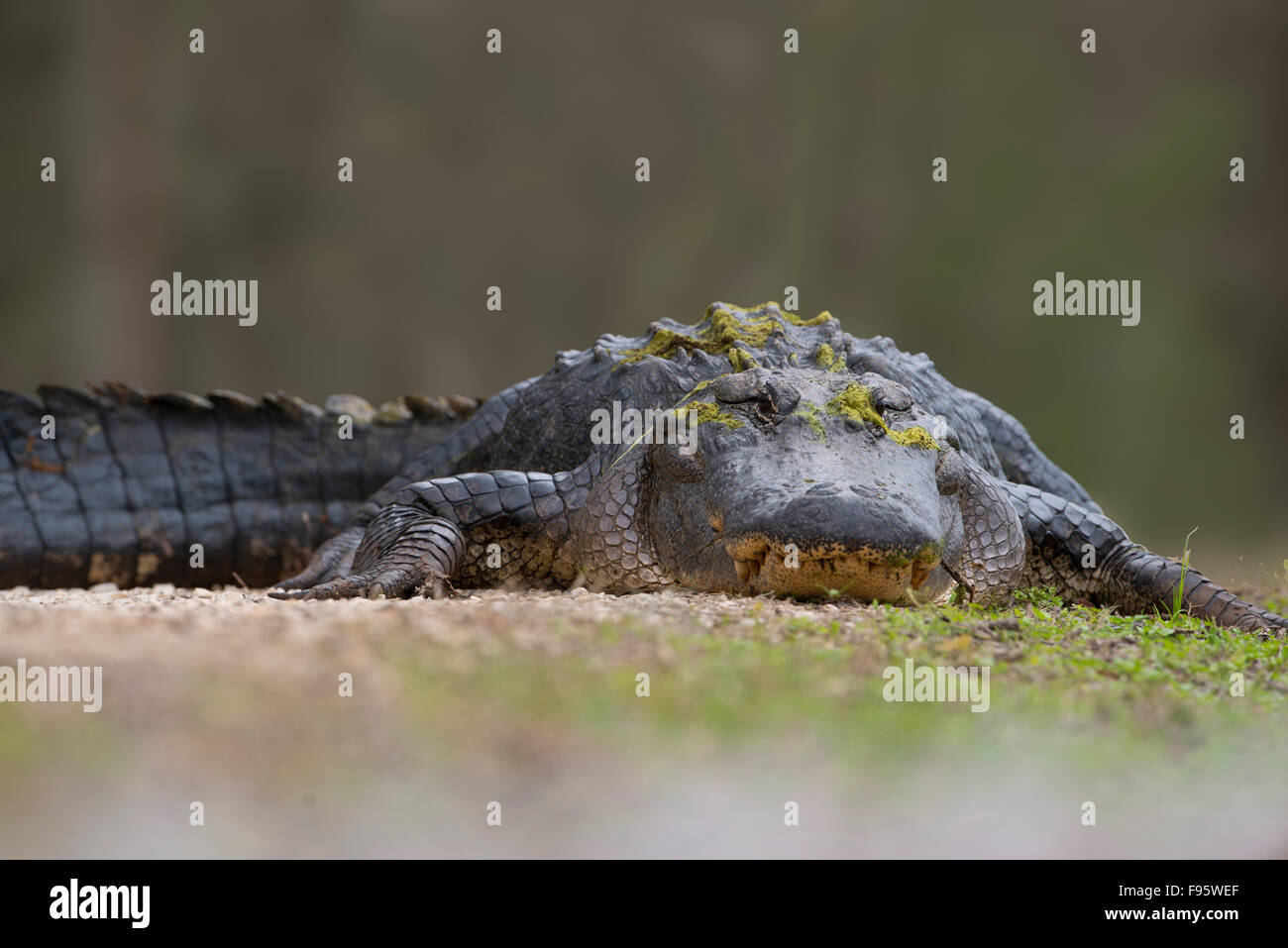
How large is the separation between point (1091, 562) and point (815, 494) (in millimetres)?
1841

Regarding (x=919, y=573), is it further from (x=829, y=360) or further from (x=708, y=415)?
(x=829, y=360)

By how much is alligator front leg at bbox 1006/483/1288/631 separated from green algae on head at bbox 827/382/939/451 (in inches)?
32.5

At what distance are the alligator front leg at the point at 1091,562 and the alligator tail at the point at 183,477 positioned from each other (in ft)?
10.1

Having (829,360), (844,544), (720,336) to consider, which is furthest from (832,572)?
(720,336)

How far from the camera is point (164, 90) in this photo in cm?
1051

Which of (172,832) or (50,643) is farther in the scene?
(50,643)

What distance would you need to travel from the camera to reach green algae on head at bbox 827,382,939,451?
3752 mm

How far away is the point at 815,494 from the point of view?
3240 millimetres

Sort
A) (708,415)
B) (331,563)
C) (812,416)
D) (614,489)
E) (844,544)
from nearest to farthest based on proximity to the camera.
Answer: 1. (844,544)
2. (812,416)
3. (708,415)
4. (614,489)
5. (331,563)

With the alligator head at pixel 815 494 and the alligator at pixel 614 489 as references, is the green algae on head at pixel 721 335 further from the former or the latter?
the alligator head at pixel 815 494

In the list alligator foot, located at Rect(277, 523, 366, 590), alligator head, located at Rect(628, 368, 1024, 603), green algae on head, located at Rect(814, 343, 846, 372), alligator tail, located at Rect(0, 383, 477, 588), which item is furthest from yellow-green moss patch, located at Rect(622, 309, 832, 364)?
alligator tail, located at Rect(0, 383, 477, 588)
